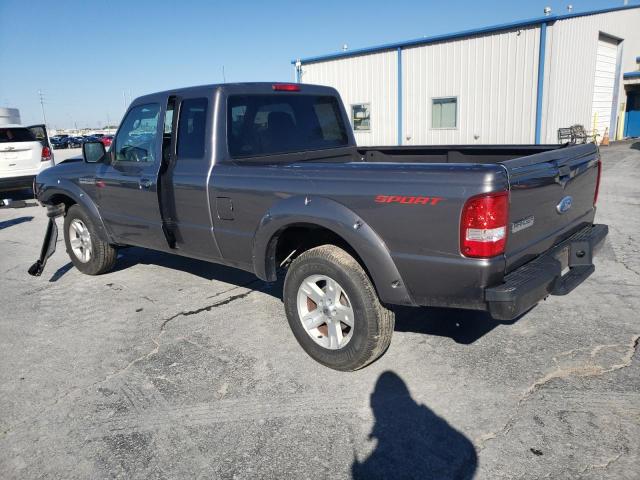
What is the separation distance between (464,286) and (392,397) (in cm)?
87

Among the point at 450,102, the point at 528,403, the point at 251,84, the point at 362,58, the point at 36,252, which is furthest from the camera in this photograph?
the point at 362,58

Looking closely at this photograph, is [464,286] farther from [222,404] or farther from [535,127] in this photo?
[535,127]

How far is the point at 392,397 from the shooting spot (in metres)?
3.16

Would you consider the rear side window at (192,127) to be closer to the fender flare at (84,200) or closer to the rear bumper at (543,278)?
the fender flare at (84,200)

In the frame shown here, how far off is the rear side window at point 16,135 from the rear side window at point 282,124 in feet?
31.7

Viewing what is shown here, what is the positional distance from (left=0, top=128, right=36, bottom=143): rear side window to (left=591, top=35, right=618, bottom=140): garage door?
1972 cm

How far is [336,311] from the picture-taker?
3.44 meters

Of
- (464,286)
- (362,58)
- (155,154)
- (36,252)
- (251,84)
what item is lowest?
(36,252)

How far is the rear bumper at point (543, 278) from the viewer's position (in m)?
2.75

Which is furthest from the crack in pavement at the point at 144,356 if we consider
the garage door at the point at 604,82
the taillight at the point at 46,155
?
the garage door at the point at 604,82

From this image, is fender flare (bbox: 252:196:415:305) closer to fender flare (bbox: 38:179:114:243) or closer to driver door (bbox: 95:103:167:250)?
driver door (bbox: 95:103:167:250)

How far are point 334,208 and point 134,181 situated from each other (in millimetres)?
2402

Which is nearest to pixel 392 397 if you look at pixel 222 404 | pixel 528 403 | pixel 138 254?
pixel 528 403

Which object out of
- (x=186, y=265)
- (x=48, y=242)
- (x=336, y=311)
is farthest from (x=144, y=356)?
(x=48, y=242)
